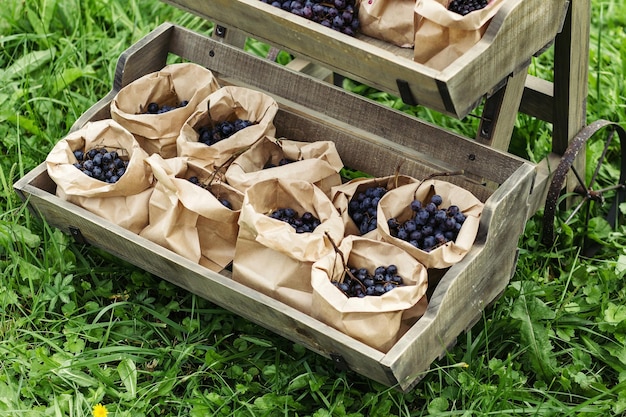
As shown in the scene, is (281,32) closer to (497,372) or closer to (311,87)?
(311,87)

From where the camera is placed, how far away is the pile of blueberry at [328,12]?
2744 millimetres

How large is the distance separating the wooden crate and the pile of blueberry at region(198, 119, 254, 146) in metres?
0.16

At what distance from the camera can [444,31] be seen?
2.51 meters

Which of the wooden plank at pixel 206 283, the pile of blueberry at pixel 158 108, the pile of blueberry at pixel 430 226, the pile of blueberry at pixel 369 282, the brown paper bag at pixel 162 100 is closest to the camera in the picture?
the wooden plank at pixel 206 283

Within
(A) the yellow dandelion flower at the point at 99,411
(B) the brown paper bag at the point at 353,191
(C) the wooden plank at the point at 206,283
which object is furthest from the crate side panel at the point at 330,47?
(A) the yellow dandelion flower at the point at 99,411

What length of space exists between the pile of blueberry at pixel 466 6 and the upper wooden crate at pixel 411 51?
164 mm

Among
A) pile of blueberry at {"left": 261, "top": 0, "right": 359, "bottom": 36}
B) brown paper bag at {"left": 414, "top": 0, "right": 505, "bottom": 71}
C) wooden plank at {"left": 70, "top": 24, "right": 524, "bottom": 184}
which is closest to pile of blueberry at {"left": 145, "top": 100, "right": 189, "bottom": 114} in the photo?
wooden plank at {"left": 70, "top": 24, "right": 524, "bottom": 184}

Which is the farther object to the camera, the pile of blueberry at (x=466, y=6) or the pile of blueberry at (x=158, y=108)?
the pile of blueberry at (x=158, y=108)

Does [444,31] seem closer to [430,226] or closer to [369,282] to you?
[430,226]

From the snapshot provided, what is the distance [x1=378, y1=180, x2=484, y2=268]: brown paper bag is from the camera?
259 cm

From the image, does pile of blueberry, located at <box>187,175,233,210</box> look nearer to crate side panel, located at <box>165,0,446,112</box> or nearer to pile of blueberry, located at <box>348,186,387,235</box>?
pile of blueberry, located at <box>348,186,387,235</box>

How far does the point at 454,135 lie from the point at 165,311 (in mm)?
1084

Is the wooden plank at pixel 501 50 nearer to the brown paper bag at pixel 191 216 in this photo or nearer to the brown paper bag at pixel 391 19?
the brown paper bag at pixel 391 19

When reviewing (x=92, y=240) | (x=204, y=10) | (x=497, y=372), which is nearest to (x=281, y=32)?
(x=204, y=10)
